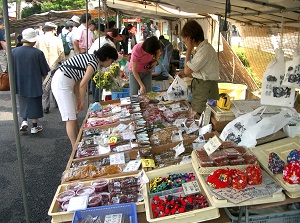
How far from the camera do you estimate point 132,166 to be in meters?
2.49

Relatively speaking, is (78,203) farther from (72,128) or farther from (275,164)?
(72,128)

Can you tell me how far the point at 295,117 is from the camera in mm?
2619

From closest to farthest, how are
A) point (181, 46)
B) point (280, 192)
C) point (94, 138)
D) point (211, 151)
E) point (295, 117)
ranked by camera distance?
point (280, 192) < point (211, 151) < point (295, 117) < point (94, 138) < point (181, 46)

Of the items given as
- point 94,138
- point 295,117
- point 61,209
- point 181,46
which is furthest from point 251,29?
point 181,46

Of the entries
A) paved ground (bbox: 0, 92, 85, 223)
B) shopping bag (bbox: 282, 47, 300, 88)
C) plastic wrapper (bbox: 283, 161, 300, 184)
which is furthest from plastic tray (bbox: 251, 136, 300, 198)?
paved ground (bbox: 0, 92, 85, 223)

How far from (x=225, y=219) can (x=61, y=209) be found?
3.48 ft

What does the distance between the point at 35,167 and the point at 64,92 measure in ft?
3.95

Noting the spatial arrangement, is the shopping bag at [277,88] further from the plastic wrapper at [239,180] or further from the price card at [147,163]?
the price card at [147,163]

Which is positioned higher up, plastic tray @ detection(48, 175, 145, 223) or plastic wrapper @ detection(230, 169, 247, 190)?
plastic wrapper @ detection(230, 169, 247, 190)

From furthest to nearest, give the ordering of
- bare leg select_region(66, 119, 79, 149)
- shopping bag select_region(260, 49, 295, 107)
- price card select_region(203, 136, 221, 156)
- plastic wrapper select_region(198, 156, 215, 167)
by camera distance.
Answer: bare leg select_region(66, 119, 79, 149) → shopping bag select_region(260, 49, 295, 107) → price card select_region(203, 136, 221, 156) → plastic wrapper select_region(198, 156, 215, 167)

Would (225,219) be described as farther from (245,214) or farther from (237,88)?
(237,88)

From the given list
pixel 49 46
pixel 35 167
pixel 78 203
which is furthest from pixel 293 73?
pixel 49 46

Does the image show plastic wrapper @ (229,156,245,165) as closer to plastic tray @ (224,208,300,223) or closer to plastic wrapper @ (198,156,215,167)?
plastic wrapper @ (198,156,215,167)

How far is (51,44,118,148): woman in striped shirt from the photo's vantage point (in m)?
3.39
